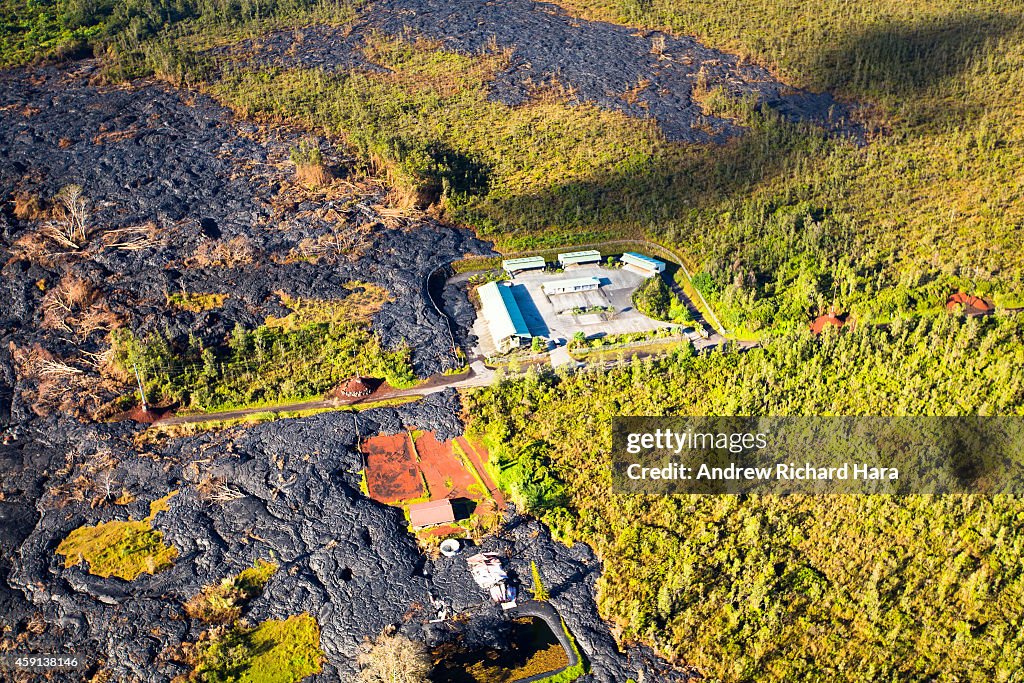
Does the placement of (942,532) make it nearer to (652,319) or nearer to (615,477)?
(615,477)

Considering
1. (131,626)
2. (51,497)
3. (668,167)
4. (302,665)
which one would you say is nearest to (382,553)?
(302,665)

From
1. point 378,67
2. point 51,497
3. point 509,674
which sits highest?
point 378,67

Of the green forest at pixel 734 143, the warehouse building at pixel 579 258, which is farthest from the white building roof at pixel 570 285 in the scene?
the green forest at pixel 734 143

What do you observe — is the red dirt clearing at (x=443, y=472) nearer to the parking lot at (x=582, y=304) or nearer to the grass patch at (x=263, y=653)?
the grass patch at (x=263, y=653)

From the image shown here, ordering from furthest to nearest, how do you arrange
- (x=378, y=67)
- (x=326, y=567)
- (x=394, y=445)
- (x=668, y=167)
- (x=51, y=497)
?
(x=378, y=67), (x=668, y=167), (x=394, y=445), (x=51, y=497), (x=326, y=567)

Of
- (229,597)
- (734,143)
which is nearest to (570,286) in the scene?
(734,143)

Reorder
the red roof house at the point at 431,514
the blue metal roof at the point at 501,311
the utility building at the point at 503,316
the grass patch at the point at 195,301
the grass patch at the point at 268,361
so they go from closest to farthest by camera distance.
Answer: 1. the red roof house at the point at 431,514
2. the grass patch at the point at 268,361
3. the utility building at the point at 503,316
4. the blue metal roof at the point at 501,311
5. the grass patch at the point at 195,301
